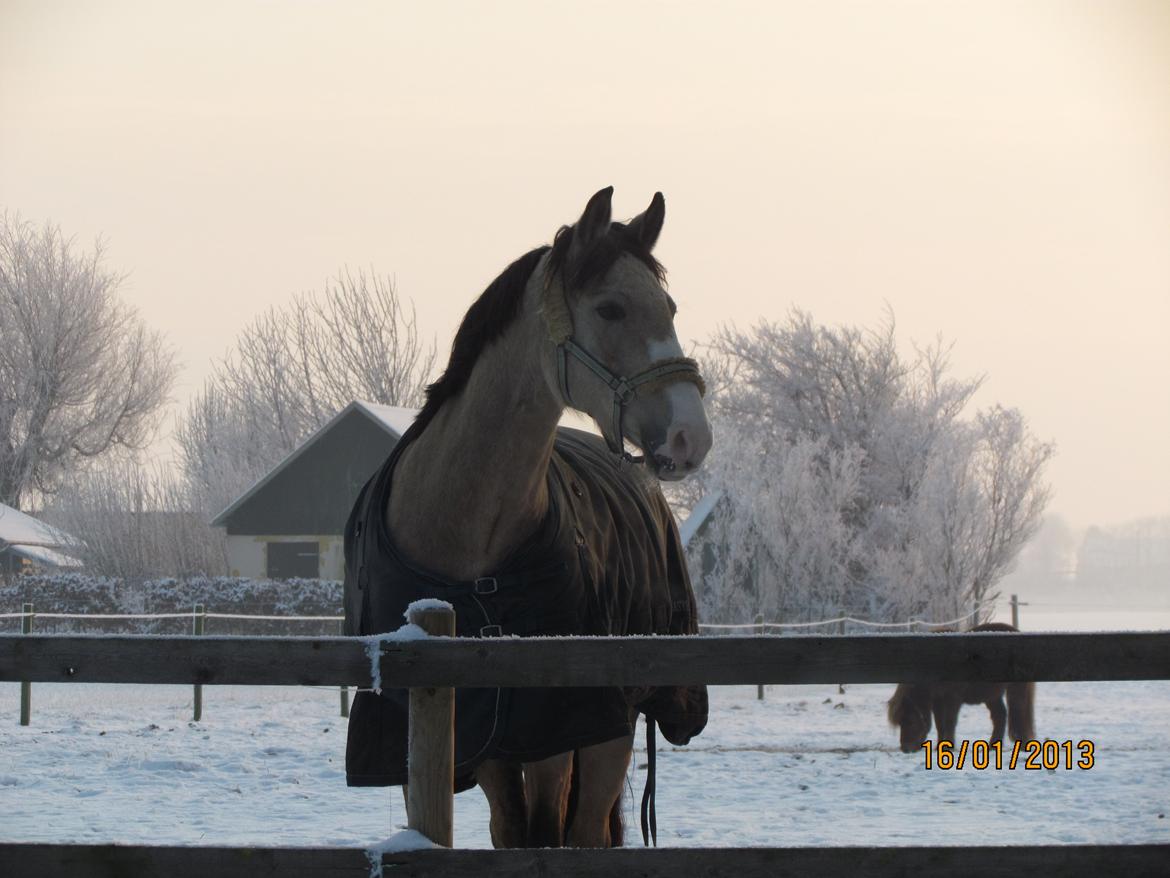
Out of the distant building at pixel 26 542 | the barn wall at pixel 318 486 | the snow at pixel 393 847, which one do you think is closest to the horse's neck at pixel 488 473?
the snow at pixel 393 847

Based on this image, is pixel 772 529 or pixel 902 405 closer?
pixel 772 529

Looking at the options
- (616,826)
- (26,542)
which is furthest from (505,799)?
(26,542)

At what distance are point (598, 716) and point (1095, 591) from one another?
344 ft

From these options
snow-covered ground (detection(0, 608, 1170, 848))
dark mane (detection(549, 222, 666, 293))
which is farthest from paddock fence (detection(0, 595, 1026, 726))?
dark mane (detection(549, 222, 666, 293))

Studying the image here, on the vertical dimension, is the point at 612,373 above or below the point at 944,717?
above

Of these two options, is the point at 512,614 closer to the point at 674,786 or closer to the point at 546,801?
the point at 546,801

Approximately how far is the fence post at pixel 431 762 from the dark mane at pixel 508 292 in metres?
1.30

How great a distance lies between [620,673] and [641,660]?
0.19ft

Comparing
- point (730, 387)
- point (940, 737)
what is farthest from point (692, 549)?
point (940, 737)

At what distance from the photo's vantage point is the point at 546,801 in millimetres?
4363

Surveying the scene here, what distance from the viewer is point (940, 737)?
40.3ft

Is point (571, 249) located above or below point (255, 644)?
above

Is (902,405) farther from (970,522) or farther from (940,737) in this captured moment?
(940,737)

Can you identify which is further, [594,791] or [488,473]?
[594,791]
